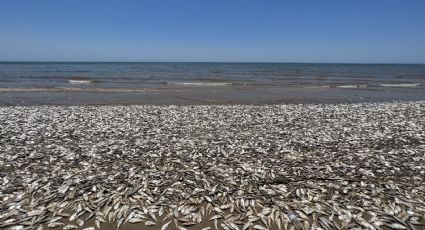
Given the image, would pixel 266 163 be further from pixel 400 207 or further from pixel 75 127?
pixel 75 127

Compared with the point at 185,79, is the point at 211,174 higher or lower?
higher

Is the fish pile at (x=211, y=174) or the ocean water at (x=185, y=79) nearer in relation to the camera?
the fish pile at (x=211, y=174)

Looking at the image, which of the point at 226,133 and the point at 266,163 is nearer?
the point at 266,163

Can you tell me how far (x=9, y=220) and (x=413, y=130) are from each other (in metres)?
13.2

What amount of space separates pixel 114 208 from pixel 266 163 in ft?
13.7

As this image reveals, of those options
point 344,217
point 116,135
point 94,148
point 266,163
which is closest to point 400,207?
point 344,217

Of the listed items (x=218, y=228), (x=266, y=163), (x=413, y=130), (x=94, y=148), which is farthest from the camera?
(x=413, y=130)

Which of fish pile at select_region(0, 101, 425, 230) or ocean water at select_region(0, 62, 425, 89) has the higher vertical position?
fish pile at select_region(0, 101, 425, 230)

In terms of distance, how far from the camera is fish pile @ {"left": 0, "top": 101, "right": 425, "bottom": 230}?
561cm

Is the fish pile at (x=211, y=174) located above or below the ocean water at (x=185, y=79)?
above

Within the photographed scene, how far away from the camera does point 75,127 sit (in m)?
12.2

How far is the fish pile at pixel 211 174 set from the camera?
5.61m

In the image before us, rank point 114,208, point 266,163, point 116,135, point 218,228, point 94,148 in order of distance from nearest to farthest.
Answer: point 218,228 < point 114,208 < point 266,163 < point 94,148 < point 116,135

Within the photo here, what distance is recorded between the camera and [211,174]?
7508 millimetres
